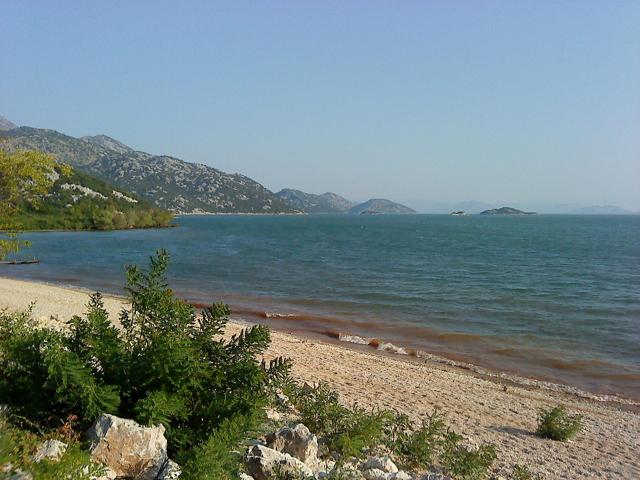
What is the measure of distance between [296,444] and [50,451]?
321 centimetres

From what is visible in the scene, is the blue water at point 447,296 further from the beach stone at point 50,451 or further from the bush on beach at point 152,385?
the beach stone at point 50,451

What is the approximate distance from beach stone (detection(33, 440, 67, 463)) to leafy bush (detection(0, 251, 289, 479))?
73cm

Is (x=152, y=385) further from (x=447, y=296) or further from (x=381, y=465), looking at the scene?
(x=447, y=296)

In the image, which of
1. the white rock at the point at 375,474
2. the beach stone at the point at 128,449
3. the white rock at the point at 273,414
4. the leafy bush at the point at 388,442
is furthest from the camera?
the white rock at the point at 273,414

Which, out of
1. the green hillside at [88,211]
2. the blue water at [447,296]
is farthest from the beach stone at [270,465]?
the green hillside at [88,211]

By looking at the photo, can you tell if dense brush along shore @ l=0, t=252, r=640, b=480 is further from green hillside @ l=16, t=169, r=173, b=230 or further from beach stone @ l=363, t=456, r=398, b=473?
green hillside @ l=16, t=169, r=173, b=230

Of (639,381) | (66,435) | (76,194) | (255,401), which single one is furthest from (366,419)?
(76,194)

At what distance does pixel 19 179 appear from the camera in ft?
47.4

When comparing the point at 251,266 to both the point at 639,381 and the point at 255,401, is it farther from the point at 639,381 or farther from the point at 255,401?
the point at 255,401

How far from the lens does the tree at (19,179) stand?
46.3 ft

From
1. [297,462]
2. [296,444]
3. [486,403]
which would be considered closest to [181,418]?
[297,462]

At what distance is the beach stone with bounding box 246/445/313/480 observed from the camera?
6.12 meters

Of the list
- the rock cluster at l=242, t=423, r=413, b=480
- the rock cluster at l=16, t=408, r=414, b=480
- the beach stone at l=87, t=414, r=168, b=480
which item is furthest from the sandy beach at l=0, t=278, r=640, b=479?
the beach stone at l=87, t=414, r=168, b=480

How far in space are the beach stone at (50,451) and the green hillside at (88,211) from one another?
372 ft
